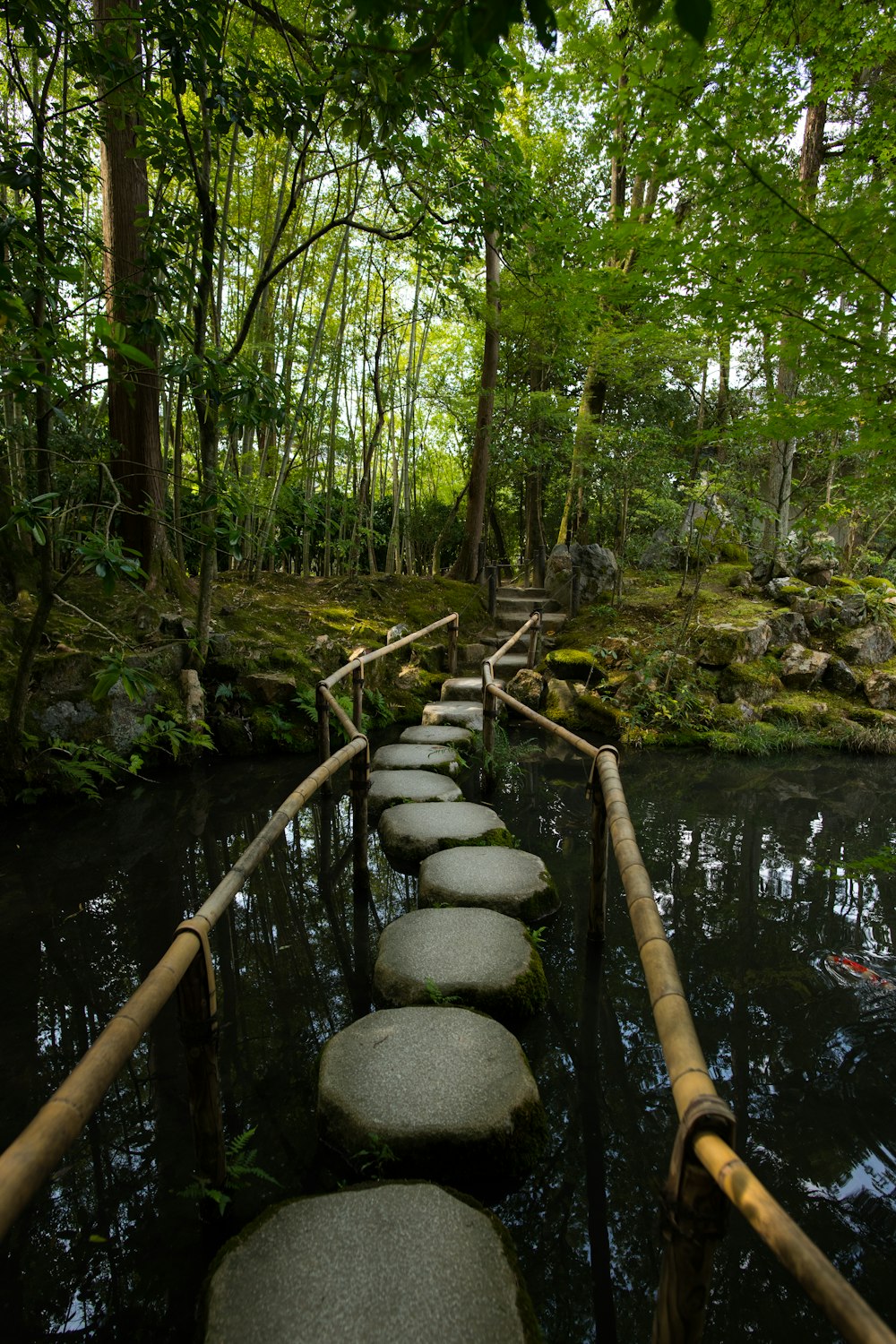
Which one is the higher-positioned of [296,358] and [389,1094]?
[296,358]

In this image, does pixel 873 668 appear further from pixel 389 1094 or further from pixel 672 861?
pixel 389 1094

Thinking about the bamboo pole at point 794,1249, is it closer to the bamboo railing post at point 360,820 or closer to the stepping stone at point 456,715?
the bamboo railing post at point 360,820

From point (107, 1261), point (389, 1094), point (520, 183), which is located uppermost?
point (520, 183)

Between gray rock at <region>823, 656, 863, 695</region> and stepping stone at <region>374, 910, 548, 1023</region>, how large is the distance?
7205mm

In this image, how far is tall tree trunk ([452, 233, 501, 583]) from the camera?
9852 millimetres

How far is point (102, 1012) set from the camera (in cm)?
283

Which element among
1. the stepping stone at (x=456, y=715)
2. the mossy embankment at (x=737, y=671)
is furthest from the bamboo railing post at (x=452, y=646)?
the stepping stone at (x=456, y=715)

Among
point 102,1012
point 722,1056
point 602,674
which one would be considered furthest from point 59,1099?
point 602,674

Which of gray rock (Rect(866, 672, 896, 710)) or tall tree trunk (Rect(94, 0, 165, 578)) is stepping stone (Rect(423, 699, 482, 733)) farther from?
gray rock (Rect(866, 672, 896, 710))

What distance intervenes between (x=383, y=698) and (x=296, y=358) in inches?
185

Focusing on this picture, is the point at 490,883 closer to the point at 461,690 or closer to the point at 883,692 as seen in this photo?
A: the point at 461,690

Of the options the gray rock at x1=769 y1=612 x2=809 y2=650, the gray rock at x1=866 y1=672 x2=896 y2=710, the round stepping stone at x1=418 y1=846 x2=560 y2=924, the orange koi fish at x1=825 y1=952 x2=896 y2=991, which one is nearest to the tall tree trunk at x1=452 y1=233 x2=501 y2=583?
the gray rock at x1=769 y1=612 x2=809 y2=650

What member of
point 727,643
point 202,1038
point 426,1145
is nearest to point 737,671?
point 727,643

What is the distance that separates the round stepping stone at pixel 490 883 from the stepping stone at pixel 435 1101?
0.92 m
